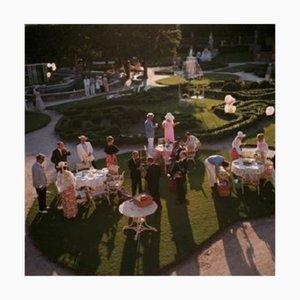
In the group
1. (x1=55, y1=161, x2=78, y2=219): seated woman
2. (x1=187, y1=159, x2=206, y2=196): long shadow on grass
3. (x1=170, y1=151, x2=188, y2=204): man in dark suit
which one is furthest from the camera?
(x1=187, y1=159, x2=206, y2=196): long shadow on grass

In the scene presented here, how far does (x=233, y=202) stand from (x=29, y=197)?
21.8 ft

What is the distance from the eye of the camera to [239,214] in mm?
11703

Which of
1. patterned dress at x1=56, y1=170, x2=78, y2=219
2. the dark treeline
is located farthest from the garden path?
the dark treeline

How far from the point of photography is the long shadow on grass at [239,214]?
9.87m

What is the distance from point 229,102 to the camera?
64.4 ft

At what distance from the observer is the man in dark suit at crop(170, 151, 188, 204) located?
39.8 ft

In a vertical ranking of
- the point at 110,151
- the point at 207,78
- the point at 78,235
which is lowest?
the point at 78,235

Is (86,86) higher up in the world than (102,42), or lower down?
lower down

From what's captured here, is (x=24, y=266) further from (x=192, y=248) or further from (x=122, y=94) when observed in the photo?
(x=122, y=94)

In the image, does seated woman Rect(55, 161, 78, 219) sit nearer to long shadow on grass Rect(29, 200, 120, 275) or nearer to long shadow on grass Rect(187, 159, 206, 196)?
long shadow on grass Rect(29, 200, 120, 275)

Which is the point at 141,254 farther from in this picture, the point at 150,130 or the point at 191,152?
the point at 150,130

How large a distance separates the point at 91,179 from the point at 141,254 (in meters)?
3.41

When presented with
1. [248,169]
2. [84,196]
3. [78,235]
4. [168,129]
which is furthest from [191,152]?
[78,235]
